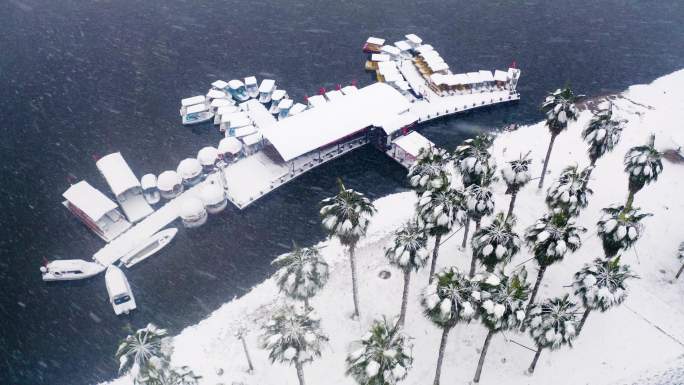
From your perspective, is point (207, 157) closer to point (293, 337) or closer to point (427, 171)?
point (427, 171)

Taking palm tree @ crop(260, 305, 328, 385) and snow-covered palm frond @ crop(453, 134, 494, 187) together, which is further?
snow-covered palm frond @ crop(453, 134, 494, 187)

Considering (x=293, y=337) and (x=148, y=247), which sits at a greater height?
(x=293, y=337)

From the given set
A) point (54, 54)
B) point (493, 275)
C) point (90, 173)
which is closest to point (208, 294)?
point (90, 173)

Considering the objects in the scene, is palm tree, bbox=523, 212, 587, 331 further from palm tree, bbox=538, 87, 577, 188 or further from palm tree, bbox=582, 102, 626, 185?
palm tree, bbox=538, 87, 577, 188

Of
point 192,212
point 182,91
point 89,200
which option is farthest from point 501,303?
point 182,91

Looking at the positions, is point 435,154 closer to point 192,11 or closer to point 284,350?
point 284,350

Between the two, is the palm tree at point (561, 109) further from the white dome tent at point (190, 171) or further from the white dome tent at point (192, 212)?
the white dome tent at point (190, 171)

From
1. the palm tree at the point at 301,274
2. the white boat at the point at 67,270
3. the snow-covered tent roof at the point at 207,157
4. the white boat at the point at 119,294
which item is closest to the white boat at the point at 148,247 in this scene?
the white boat at the point at 119,294

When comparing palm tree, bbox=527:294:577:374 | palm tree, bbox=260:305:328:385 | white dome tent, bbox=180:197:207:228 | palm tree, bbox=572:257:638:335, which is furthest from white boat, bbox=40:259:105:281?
palm tree, bbox=572:257:638:335
